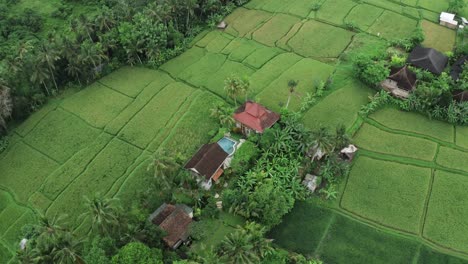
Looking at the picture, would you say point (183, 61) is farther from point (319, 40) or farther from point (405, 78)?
point (405, 78)

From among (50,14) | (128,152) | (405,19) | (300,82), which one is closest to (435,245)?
(300,82)

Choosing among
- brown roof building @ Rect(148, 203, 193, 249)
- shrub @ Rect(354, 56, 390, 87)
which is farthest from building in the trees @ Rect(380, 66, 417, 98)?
brown roof building @ Rect(148, 203, 193, 249)

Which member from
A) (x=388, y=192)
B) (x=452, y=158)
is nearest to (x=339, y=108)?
(x=388, y=192)

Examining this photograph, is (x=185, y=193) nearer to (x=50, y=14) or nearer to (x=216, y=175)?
(x=216, y=175)

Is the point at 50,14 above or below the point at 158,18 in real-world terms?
below

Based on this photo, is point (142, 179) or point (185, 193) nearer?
point (185, 193)

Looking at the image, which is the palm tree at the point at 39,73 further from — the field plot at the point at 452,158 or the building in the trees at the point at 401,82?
the field plot at the point at 452,158

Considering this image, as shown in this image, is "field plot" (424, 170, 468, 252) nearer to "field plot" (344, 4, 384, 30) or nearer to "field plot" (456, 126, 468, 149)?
"field plot" (456, 126, 468, 149)
